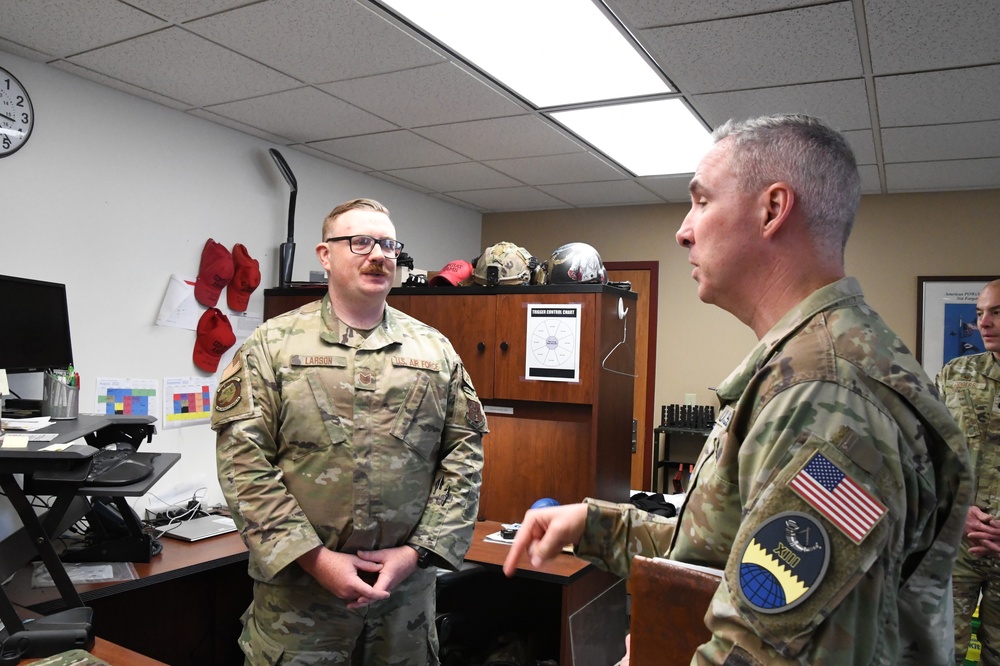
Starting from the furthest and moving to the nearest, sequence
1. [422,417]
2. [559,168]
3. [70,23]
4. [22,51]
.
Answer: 1. [559,168]
2. [22,51]
3. [70,23]
4. [422,417]

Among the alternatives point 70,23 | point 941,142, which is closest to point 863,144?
point 941,142

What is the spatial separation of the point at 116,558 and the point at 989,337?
343 centimetres

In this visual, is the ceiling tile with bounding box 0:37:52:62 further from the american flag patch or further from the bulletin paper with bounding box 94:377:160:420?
the american flag patch

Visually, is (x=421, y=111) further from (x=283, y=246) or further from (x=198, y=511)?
(x=198, y=511)

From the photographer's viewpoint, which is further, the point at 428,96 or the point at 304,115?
the point at 304,115

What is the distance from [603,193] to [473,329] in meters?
1.99

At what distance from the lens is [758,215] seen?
3.18ft

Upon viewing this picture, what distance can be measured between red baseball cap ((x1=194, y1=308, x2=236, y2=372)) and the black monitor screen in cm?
85

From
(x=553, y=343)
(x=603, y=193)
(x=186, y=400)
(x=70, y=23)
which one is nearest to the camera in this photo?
(x=70, y=23)

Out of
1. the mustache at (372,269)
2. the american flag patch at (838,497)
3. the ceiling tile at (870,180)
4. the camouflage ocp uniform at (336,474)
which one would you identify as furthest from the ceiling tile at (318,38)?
the ceiling tile at (870,180)

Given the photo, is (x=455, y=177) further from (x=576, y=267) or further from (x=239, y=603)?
(x=239, y=603)

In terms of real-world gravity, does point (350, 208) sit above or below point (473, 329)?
above

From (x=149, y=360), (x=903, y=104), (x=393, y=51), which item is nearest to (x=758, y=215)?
(x=393, y=51)

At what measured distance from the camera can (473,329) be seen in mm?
3260
